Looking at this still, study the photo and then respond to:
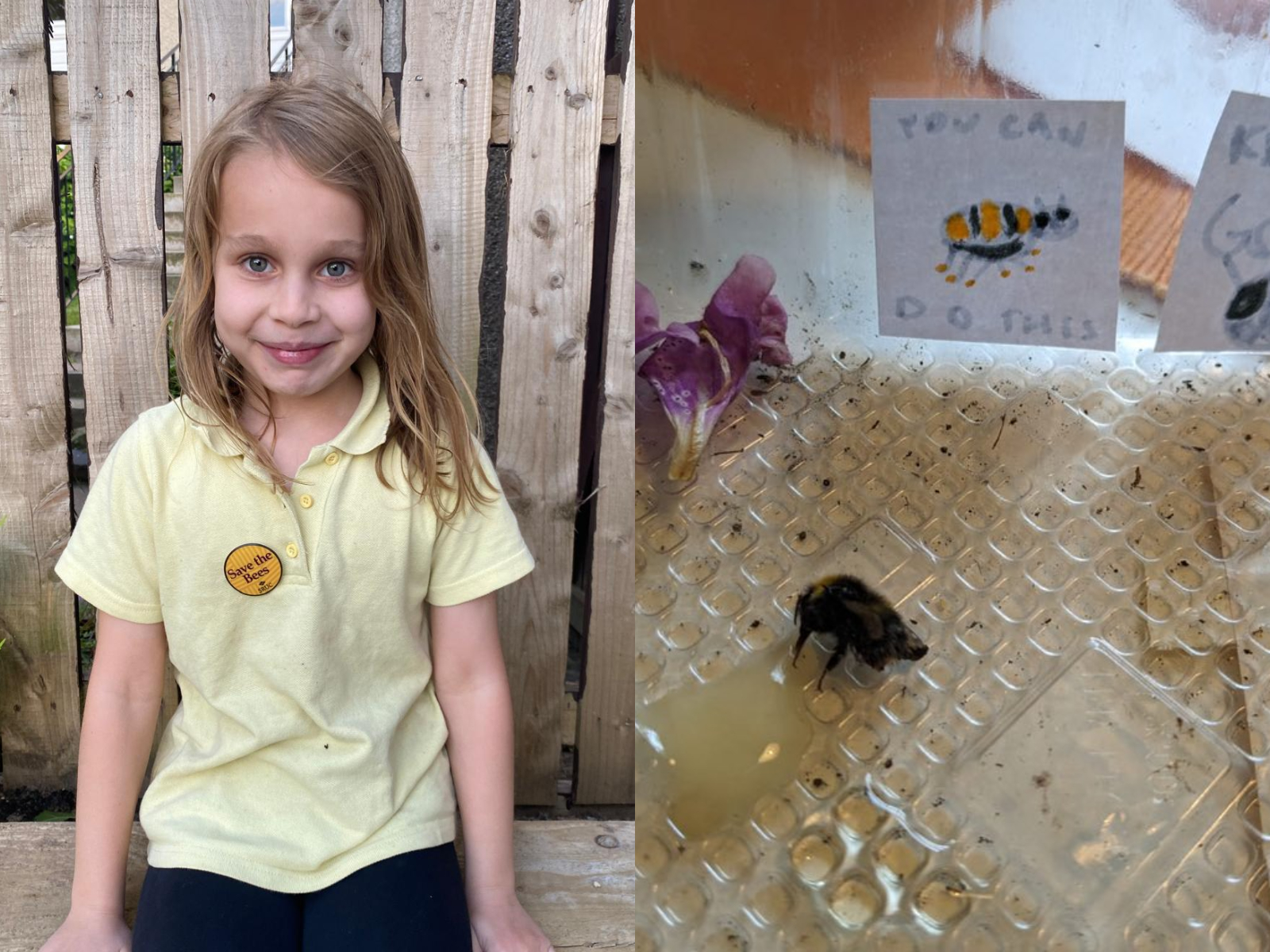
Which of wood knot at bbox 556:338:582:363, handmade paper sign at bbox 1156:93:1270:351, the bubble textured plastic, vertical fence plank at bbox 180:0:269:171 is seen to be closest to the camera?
the bubble textured plastic

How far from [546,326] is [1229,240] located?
1.71ft

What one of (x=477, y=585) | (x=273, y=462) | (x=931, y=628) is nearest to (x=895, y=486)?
(x=931, y=628)

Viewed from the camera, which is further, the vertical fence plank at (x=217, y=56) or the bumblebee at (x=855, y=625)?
the vertical fence plank at (x=217, y=56)

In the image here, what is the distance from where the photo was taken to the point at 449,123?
0.89m

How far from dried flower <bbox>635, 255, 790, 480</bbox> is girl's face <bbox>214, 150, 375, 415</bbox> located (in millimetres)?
229

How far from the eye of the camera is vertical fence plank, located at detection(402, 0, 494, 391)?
0.87 meters

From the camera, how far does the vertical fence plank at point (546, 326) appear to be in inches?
35.2

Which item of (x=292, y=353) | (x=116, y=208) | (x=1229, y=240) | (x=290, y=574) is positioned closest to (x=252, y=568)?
(x=290, y=574)

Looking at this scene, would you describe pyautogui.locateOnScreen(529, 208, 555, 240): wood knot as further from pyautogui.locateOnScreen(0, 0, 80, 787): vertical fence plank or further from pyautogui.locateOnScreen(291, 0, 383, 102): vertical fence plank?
pyautogui.locateOnScreen(0, 0, 80, 787): vertical fence plank

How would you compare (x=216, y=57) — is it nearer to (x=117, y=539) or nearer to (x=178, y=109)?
(x=178, y=109)

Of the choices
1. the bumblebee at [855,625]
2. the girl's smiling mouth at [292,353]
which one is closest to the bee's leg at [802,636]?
the bumblebee at [855,625]

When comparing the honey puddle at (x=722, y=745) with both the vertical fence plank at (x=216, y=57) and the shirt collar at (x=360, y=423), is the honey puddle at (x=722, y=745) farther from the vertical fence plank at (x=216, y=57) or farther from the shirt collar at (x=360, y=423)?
the vertical fence plank at (x=216, y=57)

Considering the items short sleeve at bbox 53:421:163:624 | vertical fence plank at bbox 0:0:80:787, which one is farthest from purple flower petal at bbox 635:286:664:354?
vertical fence plank at bbox 0:0:80:787

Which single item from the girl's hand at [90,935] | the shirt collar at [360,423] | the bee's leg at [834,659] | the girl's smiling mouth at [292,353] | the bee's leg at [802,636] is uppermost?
the girl's smiling mouth at [292,353]
